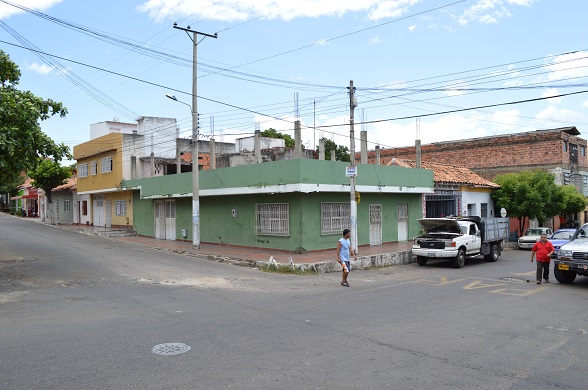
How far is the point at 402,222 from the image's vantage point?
25938 mm

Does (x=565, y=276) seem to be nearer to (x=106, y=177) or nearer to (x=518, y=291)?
(x=518, y=291)

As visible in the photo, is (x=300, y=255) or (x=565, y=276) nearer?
(x=565, y=276)

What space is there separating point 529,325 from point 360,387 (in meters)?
4.77

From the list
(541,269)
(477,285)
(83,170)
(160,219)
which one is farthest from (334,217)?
(83,170)

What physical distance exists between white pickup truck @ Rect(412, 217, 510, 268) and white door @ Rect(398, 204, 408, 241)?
5.04m

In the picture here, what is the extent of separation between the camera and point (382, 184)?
2319 cm

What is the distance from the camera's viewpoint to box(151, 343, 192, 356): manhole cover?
6609 mm

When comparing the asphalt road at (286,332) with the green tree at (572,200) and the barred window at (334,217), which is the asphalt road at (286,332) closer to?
the barred window at (334,217)

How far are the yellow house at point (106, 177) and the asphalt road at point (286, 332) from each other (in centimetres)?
1953

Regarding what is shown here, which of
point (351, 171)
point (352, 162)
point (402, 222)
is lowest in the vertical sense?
point (402, 222)

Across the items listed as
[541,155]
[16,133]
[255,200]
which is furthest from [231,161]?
[541,155]

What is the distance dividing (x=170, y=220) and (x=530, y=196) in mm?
22556

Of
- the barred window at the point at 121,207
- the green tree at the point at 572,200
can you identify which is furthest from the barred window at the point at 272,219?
the green tree at the point at 572,200

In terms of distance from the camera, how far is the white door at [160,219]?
2947 cm
